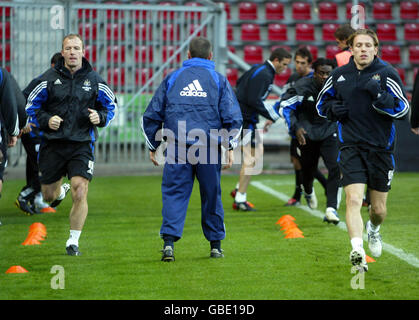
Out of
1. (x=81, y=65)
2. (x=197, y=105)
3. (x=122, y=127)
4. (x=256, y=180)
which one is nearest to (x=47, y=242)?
(x=81, y=65)

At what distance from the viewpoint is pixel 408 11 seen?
22938mm

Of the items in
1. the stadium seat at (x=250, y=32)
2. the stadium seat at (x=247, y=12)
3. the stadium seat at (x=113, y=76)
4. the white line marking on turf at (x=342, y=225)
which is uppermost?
the stadium seat at (x=247, y=12)

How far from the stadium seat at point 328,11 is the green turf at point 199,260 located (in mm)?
11974

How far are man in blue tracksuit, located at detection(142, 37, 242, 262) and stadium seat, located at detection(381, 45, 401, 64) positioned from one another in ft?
51.1

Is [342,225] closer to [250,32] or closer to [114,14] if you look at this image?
[114,14]

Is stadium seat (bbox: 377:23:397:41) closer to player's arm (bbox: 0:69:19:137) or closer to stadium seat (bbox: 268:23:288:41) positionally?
stadium seat (bbox: 268:23:288:41)

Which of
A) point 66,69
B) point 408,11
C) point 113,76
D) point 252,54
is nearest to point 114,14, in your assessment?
point 113,76

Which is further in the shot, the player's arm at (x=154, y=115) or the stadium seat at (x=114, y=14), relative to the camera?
the stadium seat at (x=114, y=14)

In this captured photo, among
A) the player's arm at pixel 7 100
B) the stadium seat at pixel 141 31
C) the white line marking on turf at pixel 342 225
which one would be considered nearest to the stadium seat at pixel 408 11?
the stadium seat at pixel 141 31

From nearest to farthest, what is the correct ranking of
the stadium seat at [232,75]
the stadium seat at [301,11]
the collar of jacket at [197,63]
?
the collar of jacket at [197,63] → the stadium seat at [232,75] → the stadium seat at [301,11]

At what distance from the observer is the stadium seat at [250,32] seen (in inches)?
869

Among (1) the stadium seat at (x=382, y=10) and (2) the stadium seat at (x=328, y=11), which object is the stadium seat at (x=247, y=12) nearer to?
(2) the stadium seat at (x=328, y=11)

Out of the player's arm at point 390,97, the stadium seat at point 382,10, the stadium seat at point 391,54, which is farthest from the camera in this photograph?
the stadium seat at point 382,10

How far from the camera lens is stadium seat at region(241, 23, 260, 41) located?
Answer: 2206 cm
